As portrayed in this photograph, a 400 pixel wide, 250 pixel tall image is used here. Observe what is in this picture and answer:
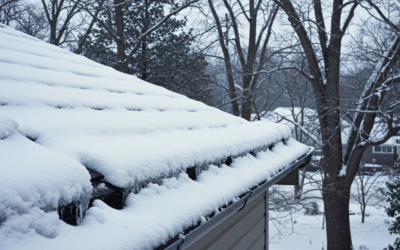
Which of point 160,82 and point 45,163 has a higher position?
point 160,82

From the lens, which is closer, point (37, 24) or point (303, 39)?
point (303, 39)

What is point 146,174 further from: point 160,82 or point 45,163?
point 160,82

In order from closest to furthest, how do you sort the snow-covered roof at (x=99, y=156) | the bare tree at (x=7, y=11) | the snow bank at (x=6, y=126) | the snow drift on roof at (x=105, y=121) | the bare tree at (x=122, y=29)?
the snow-covered roof at (x=99, y=156) < the snow bank at (x=6, y=126) < the snow drift on roof at (x=105, y=121) < the bare tree at (x=122, y=29) < the bare tree at (x=7, y=11)

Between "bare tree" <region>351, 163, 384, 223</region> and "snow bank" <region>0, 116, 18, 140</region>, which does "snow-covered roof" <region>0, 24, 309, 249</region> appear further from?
"bare tree" <region>351, 163, 384, 223</region>

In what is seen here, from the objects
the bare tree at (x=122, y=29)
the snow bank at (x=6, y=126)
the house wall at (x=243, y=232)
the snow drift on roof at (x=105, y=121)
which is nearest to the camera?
the snow bank at (x=6, y=126)

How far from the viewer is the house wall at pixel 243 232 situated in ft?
6.83

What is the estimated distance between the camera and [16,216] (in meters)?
0.78

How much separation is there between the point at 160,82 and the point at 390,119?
22.8ft

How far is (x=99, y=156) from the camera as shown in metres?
1.24

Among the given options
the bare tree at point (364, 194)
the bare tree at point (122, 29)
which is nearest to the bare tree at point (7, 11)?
the bare tree at point (122, 29)

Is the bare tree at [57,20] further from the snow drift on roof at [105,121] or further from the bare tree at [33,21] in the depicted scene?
the snow drift on roof at [105,121]

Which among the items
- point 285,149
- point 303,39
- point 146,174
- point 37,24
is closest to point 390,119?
point 303,39

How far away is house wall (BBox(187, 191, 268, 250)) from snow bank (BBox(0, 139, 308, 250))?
397 mm

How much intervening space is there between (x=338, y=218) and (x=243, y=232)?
24.1ft
